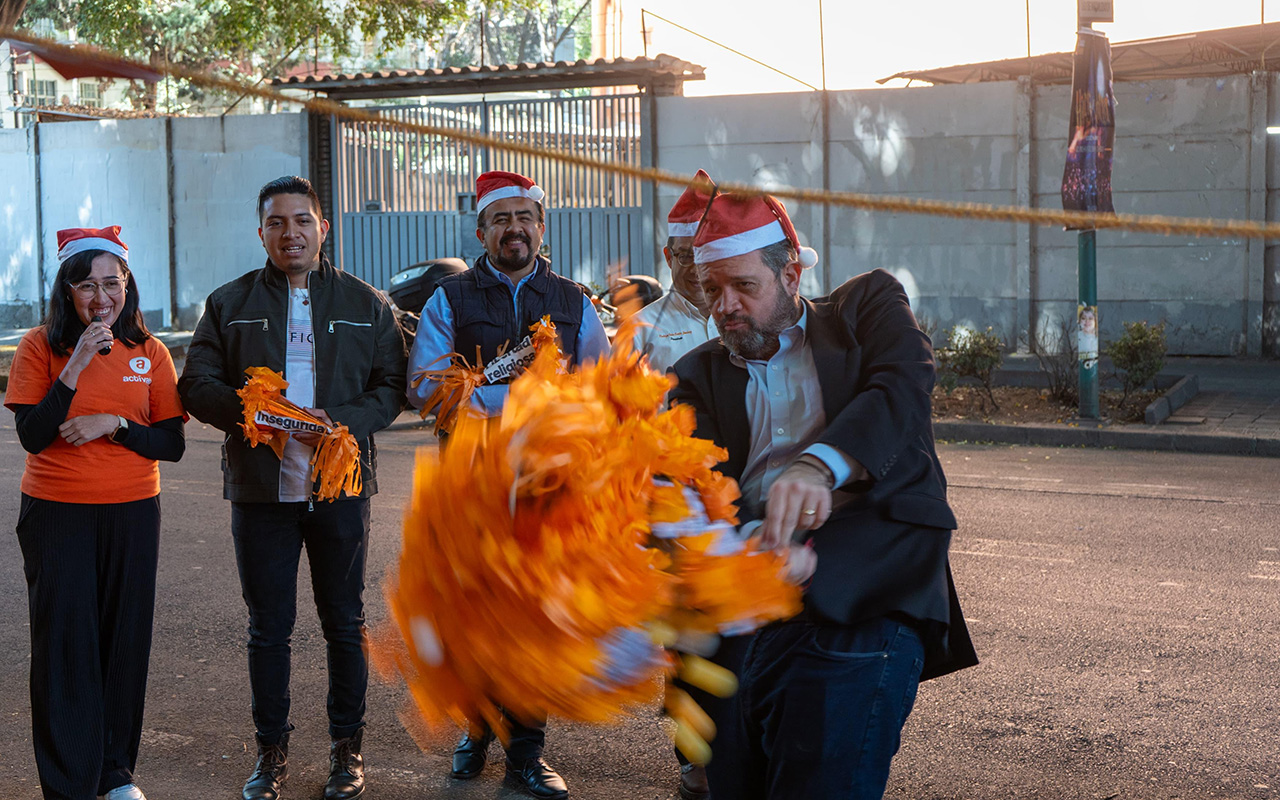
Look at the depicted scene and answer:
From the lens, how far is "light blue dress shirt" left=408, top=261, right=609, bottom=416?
4275mm

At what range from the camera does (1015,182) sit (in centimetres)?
1638

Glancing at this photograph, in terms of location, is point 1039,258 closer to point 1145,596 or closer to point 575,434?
point 1145,596

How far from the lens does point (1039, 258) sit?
16328 millimetres

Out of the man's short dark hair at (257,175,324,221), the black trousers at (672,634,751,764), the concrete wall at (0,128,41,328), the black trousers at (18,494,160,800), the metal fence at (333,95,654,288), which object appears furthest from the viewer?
Answer: the concrete wall at (0,128,41,328)

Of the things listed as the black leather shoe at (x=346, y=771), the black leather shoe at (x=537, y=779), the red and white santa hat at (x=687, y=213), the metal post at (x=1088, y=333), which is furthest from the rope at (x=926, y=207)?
the metal post at (x=1088, y=333)

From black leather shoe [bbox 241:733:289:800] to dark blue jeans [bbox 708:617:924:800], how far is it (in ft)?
7.28

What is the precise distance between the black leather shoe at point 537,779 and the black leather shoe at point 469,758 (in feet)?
0.50

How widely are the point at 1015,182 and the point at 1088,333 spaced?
5269mm

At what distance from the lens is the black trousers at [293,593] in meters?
4.14

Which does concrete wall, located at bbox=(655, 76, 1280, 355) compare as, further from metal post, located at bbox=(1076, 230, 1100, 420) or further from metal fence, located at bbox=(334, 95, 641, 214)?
metal post, located at bbox=(1076, 230, 1100, 420)

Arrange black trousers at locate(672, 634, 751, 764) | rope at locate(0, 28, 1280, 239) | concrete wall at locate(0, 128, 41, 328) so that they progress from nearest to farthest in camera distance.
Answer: rope at locate(0, 28, 1280, 239) < black trousers at locate(672, 634, 751, 764) < concrete wall at locate(0, 128, 41, 328)

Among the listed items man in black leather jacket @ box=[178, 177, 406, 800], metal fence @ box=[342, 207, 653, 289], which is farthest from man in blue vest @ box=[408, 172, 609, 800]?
metal fence @ box=[342, 207, 653, 289]

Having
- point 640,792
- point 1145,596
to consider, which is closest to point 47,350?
point 640,792

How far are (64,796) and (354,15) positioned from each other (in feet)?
63.6
